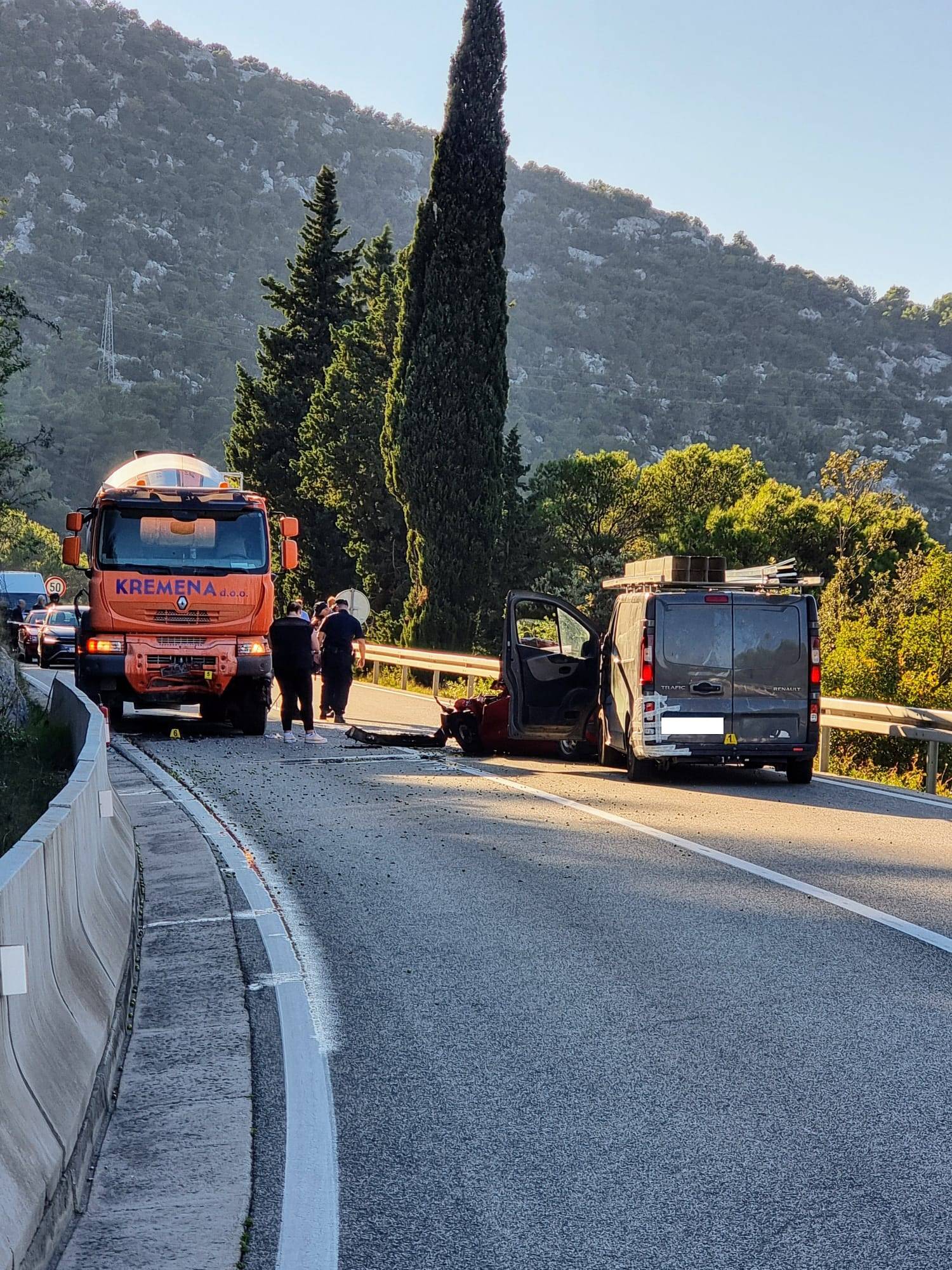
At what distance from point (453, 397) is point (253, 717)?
17.1m

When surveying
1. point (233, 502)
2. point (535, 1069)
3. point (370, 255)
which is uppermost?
point (370, 255)

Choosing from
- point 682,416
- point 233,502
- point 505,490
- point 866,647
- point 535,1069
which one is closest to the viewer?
point 535,1069

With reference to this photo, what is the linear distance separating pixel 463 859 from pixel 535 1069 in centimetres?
479

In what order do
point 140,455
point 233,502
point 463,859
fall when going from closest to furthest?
point 463,859, point 233,502, point 140,455

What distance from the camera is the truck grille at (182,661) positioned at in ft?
62.9

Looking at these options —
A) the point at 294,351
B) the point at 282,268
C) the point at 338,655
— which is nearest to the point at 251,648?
the point at 338,655

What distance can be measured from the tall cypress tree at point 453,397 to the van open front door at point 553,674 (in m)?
18.7

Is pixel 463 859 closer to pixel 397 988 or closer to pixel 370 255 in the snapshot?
pixel 397 988

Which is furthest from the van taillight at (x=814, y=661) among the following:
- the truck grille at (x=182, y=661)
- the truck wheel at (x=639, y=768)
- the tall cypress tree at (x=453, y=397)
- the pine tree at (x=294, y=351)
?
the pine tree at (x=294, y=351)

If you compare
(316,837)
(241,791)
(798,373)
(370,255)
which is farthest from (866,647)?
(798,373)

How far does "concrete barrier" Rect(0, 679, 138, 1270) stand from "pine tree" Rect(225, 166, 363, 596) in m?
47.1

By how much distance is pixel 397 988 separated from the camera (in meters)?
6.74

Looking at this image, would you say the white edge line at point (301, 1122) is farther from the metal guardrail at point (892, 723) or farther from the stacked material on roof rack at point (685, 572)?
the metal guardrail at point (892, 723)

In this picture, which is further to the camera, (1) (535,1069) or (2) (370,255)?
(2) (370,255)
